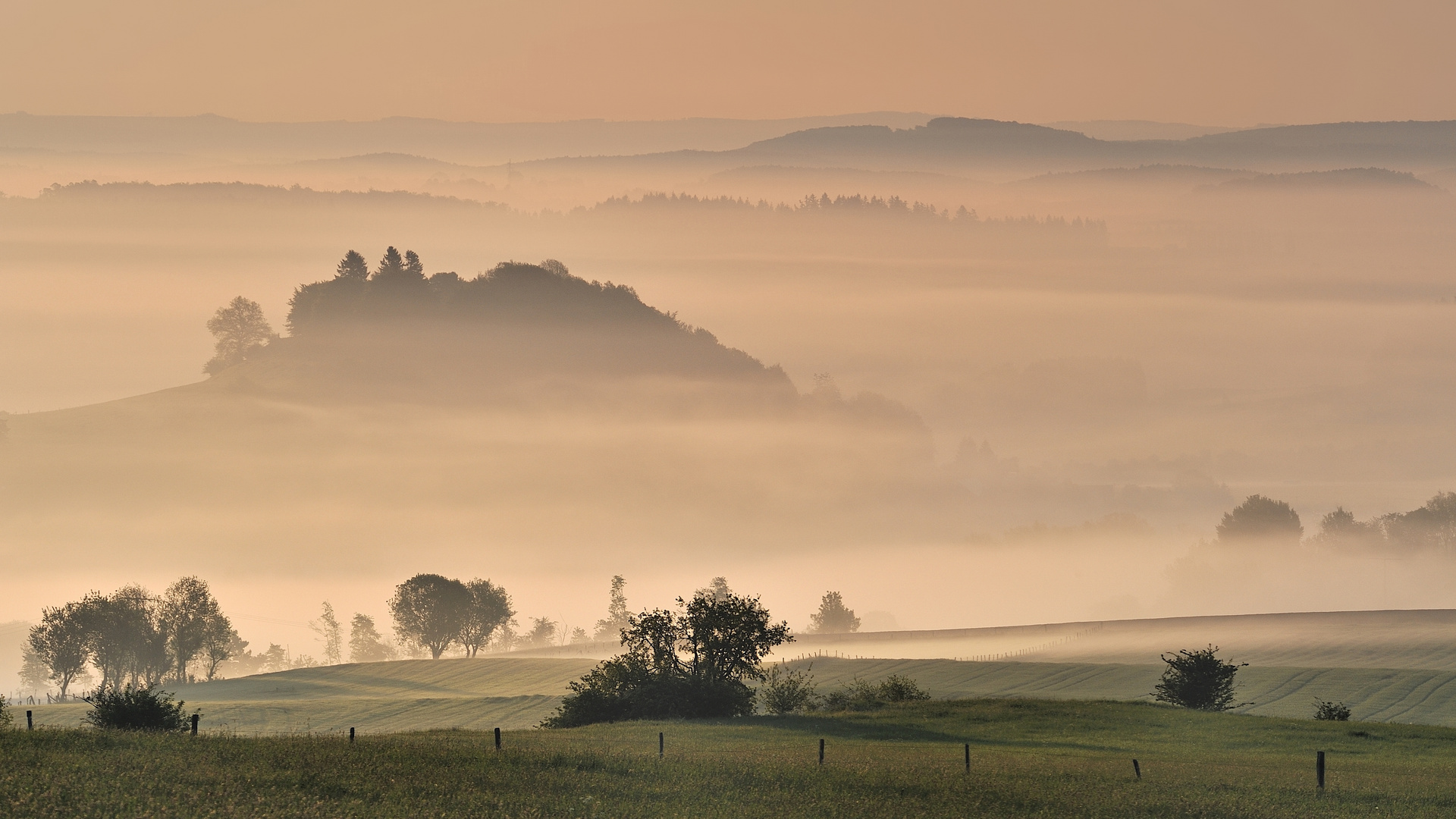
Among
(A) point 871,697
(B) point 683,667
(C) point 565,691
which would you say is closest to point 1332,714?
(A) point 871,697

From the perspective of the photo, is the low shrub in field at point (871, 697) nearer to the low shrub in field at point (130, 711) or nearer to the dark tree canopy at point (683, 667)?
the dark tree canopy at point (683, 667)

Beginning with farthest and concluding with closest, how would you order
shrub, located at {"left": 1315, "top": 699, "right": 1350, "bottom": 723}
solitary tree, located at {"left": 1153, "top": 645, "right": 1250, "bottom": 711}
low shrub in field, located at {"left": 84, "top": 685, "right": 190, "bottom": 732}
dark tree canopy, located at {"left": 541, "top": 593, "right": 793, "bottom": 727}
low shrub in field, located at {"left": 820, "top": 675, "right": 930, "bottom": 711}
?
solitary tree, located at {"left": 1153, "top": 645, "right": 1250, "bottom": 711} → low shrub in field, located at {"left": 820, "top": 675, "right": 930, "bottom": 711} → shrub, located at {"left": 1315, "top": 699, "right": 1350, "bottom": 723} → dark tree canopy, located at {"left": 541, "top": 593, "right": 793, "bottom": 727} → low shrub in field, located at {"left": 84, "top": 685, "right": 190, "bottom": 732}

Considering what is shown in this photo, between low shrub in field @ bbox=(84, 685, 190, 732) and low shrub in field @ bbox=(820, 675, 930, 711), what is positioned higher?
low shrub in field @ bbox=(84, 685, 190, 732)

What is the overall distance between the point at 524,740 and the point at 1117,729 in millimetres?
42576

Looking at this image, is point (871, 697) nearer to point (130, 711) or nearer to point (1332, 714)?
point (1332, 714)

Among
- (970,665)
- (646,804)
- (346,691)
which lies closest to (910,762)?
(646,804)

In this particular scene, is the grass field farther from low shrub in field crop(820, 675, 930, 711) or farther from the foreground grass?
the foreground grass

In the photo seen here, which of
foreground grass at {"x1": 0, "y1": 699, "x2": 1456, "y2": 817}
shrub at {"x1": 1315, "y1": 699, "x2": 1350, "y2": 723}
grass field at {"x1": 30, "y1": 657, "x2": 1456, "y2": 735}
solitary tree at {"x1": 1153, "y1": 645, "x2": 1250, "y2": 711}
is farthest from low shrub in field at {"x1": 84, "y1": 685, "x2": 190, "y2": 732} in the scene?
solitary tree at {"x1": 1153, "y1": 645, "x2": 1250, "y2": 711}

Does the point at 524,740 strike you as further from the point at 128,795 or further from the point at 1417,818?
the point at 1417,818

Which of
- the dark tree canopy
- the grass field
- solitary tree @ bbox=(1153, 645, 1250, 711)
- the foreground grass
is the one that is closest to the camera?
the foreground grass

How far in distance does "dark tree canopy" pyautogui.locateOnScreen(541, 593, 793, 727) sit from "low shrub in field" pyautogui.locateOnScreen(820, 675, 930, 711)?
9154 millimetres

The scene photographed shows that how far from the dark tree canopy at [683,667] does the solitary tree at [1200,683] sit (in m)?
36.0

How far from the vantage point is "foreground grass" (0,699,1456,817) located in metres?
33.9

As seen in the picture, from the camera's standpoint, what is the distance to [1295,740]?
7700cm
